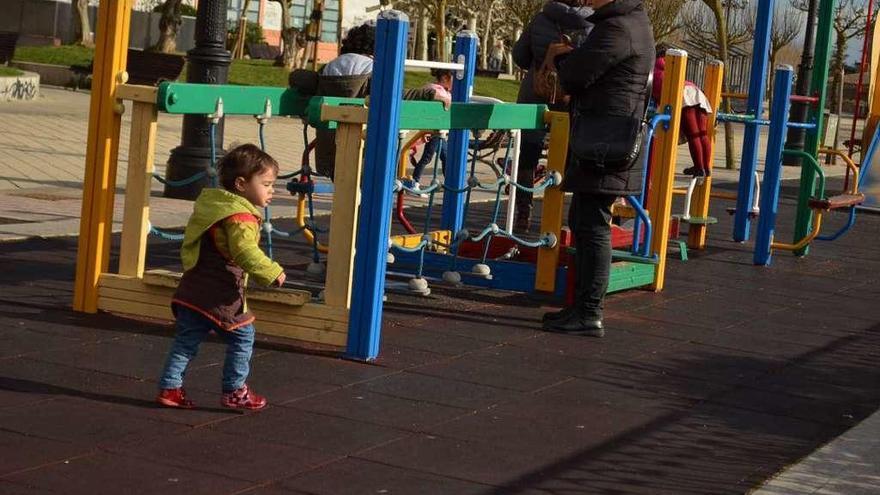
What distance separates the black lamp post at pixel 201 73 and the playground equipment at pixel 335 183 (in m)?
5.32

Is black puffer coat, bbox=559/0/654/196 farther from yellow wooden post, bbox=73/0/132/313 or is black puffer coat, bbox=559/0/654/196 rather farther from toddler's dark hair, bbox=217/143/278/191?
toddler's dark hair, bbox=217/143/278/191

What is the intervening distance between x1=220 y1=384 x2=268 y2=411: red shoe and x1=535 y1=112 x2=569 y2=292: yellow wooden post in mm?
3524

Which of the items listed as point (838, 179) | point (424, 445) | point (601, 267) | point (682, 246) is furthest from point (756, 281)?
→ point (838, 179)

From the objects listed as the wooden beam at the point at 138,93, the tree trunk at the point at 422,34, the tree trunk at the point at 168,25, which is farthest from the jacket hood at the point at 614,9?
the tree trunk at the point at 422,34

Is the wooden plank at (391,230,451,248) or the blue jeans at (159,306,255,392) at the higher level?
the wooden plank at (391,230,451,248)

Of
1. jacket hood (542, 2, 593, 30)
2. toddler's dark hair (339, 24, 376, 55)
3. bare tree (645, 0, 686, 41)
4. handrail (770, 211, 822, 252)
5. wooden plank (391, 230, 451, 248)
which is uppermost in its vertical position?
bare tree (645, 0, 686, 41)

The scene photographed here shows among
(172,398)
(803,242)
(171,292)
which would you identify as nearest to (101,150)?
(171,292)

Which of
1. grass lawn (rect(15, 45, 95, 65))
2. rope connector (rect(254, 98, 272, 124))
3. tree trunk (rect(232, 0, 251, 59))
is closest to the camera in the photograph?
rope connector (rect(254, 98, 272, 124))

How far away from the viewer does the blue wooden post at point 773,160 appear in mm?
11695

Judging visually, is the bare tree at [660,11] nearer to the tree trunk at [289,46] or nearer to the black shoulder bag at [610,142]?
the tree trunk at [289,46]

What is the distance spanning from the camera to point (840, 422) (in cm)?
639

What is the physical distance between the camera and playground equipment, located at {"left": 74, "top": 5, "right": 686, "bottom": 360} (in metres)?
6.85

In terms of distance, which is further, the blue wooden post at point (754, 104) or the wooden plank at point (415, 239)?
the blue wooden post at point (754, 104)

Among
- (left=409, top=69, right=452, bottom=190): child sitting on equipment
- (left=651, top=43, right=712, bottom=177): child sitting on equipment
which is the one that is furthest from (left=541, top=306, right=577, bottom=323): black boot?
(left=651, top=43, right=712, bottom=177): child sitting on equipment
